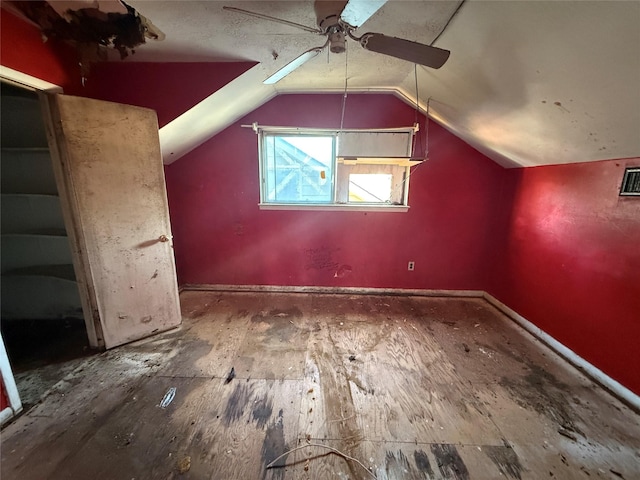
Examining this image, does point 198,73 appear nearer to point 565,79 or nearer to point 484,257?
point 565,79

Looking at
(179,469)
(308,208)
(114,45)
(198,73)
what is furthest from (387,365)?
(114,45)

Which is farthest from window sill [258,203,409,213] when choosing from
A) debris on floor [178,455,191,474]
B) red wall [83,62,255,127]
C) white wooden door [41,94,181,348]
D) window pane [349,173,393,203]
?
debris on floor [178,455,191,474]

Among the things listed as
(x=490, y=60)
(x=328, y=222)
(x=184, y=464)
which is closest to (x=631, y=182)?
(x=490, y=60)

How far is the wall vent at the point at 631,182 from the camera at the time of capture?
168 cm

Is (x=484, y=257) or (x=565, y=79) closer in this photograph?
(x=565, y=79)

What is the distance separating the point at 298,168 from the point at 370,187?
34.8 inches

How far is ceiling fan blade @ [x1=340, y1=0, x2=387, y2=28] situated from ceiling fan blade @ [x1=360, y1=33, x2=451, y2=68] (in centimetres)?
7

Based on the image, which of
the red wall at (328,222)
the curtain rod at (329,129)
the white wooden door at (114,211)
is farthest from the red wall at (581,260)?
the white wooden door at (114,211)

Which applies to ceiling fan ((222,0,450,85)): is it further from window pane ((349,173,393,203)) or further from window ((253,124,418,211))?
window pane ((349,173,393,203))

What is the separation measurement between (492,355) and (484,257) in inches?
54.9

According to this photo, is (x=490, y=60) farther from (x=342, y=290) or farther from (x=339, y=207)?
(x=342, y=290)

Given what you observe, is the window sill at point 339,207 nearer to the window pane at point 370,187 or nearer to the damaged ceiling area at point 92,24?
the window pane at point 370,187

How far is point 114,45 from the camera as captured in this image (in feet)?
5.79

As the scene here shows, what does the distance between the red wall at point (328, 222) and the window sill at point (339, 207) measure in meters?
0.05
